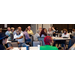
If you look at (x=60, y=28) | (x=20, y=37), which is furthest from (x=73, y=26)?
(x=20, y=37)

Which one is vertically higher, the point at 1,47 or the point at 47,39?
the point at 47,39

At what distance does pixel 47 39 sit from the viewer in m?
2.79

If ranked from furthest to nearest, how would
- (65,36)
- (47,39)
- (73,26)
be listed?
(73,26) → (65,36) → (47,39)

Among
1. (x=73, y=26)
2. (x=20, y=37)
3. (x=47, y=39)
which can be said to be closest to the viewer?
(x=47, y=39)
